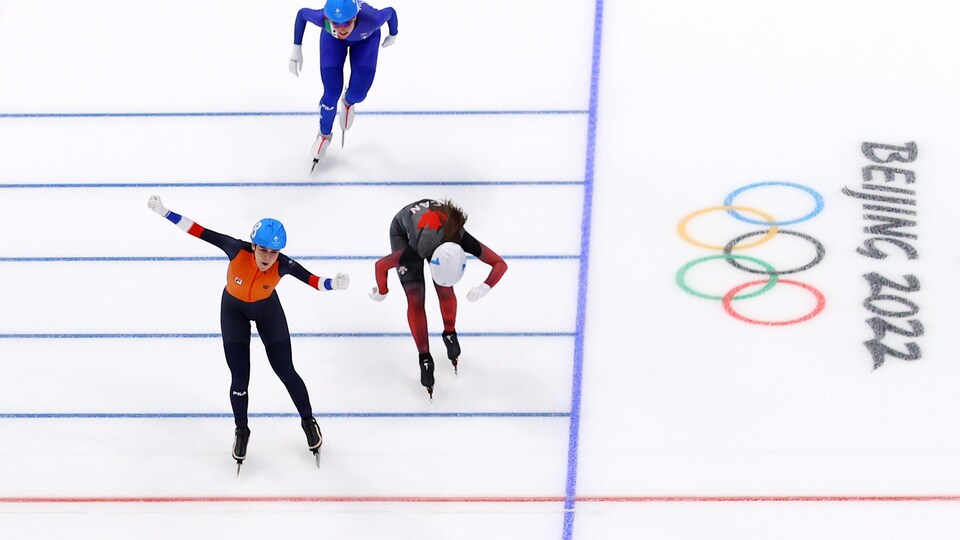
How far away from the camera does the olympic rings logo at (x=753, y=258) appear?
10859 millimetres

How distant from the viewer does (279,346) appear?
9484mm

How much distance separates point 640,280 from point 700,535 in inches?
87.1

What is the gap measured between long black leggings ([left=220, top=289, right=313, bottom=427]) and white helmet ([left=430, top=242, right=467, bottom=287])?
31.1 inches

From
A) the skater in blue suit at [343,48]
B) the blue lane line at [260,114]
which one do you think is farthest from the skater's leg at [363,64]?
the blue lane line at [260,114]

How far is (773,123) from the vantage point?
12.6m

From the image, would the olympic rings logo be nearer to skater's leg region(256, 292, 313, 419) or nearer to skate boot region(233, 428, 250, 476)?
skater's leg region(256, 292, 313, 419)

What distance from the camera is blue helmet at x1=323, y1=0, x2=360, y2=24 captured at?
1131 centimetres

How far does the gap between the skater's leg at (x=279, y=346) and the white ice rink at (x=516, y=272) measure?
39 cm

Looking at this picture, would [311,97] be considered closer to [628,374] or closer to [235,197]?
[235,197]

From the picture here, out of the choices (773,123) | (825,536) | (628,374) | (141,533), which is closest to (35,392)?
(141,533)

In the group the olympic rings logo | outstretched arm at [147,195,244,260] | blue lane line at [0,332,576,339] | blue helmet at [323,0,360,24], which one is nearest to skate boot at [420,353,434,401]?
blue lane line at [0,332,576,339]

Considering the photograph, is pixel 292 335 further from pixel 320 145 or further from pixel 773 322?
pixel 773 322

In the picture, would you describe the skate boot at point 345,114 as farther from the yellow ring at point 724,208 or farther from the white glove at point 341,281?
the white glove at point 341,281

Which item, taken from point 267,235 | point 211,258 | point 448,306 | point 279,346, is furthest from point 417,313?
point 211,258
